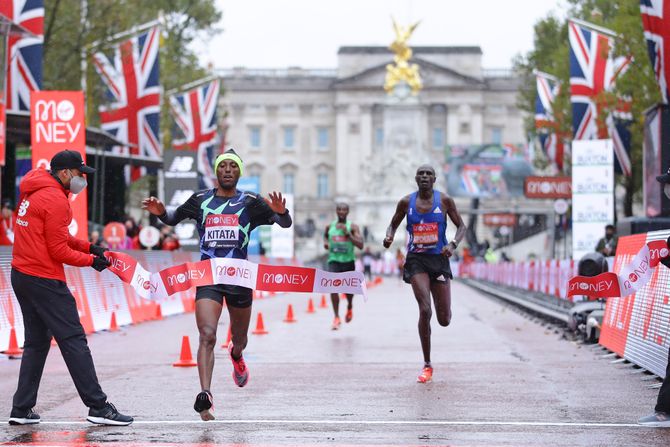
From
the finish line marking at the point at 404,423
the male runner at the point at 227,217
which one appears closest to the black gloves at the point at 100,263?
the male runner at the point at 227,217

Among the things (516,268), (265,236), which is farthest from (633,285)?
(265,236)

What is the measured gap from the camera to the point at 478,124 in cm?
13575

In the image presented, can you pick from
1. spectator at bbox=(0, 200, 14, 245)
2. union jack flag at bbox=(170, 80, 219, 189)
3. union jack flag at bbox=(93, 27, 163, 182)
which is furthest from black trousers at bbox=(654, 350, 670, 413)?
union jack flag at bbox=(170, 80, 219, 189)

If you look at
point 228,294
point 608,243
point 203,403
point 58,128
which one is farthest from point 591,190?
point 203,403

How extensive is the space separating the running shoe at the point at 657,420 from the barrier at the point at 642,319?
3.05 metres

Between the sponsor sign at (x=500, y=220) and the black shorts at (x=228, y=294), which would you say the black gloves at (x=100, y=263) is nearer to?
the black shorts at (x=228, y=294)

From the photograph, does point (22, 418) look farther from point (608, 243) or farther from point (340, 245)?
point (608, 243)

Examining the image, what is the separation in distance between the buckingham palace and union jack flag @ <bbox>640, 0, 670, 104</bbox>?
360ft

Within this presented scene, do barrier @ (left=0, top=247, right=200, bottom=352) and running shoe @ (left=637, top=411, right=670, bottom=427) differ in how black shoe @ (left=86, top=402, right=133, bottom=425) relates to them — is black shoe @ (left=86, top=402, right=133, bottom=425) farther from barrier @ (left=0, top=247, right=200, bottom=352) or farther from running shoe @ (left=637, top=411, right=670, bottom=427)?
barrier @ (left=0, top=247, right=200, bottom=352)

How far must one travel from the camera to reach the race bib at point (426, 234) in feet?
42.5

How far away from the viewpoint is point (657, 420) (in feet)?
30.4

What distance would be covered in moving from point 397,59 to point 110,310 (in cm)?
8087

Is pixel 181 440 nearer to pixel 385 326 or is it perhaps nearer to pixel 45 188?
pixel 45 188

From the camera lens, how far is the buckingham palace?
445ft
